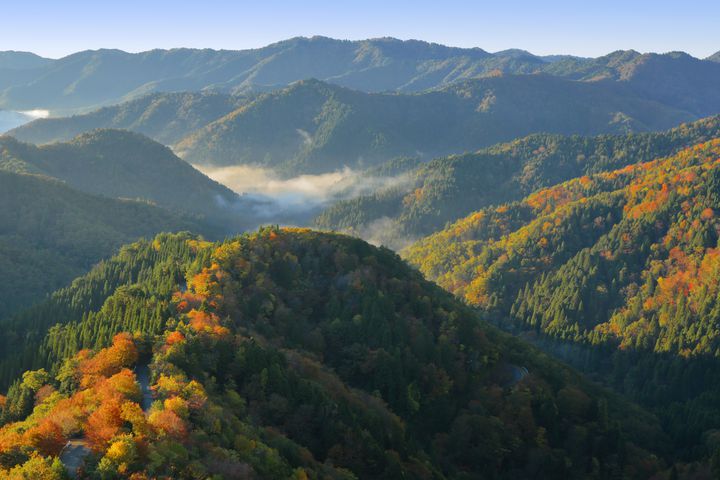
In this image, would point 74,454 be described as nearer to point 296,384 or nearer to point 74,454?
point 74,454

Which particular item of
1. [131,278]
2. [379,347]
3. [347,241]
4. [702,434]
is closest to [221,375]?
[379,347]

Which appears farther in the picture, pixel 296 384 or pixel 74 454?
pixel 296 384

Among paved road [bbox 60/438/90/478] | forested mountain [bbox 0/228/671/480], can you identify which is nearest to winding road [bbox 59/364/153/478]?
paved road [bbox 60/438/90/478]

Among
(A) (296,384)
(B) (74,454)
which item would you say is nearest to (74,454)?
(B) (74,454)

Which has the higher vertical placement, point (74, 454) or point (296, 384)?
point (74, 454)

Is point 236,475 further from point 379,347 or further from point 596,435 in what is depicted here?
point 596,435

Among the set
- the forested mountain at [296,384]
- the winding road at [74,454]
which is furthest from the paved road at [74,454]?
the forested mountain at [296,384]

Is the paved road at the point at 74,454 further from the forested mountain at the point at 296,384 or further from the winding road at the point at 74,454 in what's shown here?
the forested mountain at the point at 296,384
